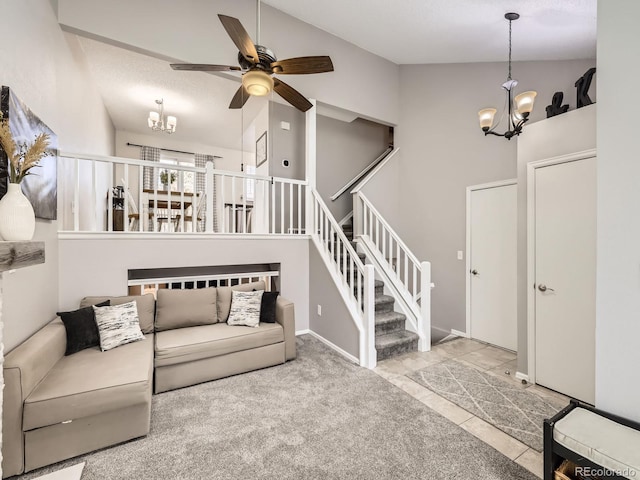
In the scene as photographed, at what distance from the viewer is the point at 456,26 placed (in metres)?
3.45

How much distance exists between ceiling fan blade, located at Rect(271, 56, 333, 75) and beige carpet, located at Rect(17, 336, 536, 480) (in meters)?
2.82

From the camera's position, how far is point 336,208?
18.0ft

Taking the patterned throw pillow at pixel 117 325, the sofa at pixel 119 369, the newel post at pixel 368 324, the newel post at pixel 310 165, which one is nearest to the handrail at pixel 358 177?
the newel post at pixel 310 165

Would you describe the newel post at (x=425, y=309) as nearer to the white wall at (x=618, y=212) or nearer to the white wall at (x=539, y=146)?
the white wall at (x=539, y=146)

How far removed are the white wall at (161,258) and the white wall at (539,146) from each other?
101 inches

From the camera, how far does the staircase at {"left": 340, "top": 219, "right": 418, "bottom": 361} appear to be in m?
3.36

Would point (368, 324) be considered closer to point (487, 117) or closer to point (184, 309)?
point (184, 309)

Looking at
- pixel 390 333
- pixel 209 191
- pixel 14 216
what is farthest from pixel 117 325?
pixel 390 333

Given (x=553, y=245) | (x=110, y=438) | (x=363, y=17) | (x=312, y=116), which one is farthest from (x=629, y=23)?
(x=110, y=438)

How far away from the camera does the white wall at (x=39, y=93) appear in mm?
1983

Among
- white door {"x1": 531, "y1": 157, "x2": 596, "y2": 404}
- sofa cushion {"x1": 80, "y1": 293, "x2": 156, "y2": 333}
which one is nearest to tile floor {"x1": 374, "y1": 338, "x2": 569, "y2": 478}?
white door {"x1": 531, "y1": 157, "x2": 596, "y2": 404}

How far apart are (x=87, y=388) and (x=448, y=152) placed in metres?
4.80

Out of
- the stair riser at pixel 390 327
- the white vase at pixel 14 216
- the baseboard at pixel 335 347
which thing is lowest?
the baseboard at pixel 335 347

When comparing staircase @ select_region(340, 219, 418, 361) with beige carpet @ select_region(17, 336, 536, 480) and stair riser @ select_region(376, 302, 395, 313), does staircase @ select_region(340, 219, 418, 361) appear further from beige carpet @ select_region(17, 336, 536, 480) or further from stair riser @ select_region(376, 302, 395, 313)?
beige carpet @ select_region(17, 336, 536, 480)
